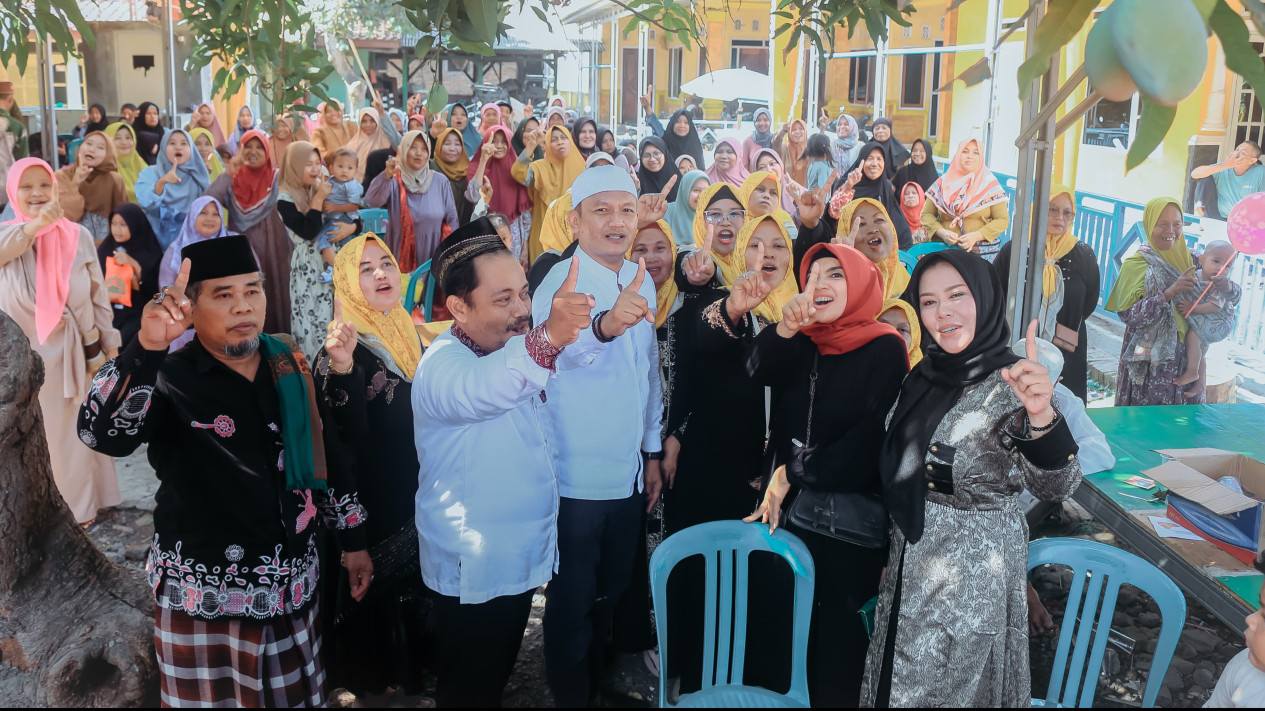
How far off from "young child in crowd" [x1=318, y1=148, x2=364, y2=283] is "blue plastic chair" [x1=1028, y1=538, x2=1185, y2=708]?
3999 mm

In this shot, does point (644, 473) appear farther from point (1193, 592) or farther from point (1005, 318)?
point (1193, 592)

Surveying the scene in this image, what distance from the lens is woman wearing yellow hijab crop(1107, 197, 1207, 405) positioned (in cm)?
452

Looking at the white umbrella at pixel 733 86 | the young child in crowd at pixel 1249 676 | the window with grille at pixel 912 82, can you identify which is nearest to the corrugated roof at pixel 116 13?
the white umbrella at pixel 733 86

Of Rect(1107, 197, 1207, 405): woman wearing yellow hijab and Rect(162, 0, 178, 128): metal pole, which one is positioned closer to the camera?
Rect(1107, 197, 1207, 405): woman wearing yellow hijab

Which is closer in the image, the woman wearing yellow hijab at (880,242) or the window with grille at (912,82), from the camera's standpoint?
the woman wearing yellow hijab at (880,242)

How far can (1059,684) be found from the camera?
2127 mm

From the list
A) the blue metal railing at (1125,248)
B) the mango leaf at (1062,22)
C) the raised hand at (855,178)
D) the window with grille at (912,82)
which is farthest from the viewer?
the window with grille at (912,82)

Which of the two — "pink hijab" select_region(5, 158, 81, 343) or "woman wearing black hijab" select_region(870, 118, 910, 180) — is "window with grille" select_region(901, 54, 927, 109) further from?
"pink hijab" select_region(5, 158, 81, 343)

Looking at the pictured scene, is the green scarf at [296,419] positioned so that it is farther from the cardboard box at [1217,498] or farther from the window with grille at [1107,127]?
the window with grille at [1107,127]

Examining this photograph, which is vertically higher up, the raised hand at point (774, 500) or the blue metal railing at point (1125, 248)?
the blue metal railing at point (1125, 248)

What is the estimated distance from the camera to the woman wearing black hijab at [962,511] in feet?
6.79

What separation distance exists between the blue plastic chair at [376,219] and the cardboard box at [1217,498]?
4792mm

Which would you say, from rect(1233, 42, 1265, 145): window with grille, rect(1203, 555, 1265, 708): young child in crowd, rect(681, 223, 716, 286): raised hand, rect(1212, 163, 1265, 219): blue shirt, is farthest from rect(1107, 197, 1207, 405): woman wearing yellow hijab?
rect(1233, 42, 1265, 145): window with grille

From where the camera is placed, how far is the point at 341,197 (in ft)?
18.8
